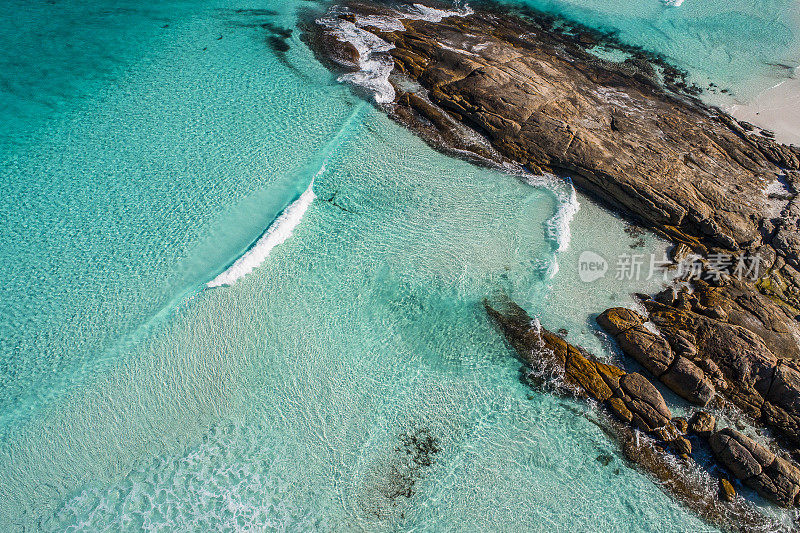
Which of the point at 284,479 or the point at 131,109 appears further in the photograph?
the point at 131,109

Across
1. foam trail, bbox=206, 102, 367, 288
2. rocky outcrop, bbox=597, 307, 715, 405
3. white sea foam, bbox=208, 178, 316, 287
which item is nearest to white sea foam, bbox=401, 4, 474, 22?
foam trail, bbox=206, 102, 367, 288

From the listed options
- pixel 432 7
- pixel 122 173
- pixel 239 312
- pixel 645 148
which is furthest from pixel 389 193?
pixel 432 7

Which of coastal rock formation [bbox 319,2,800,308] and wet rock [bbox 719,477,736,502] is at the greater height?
coastal rock formation [bbox 319,2,800,308]

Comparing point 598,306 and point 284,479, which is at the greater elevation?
point 598,306

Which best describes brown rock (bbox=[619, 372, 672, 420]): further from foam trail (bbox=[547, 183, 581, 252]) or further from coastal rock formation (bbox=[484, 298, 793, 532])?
foam trail (bbox=[547, 183, 581, 252])

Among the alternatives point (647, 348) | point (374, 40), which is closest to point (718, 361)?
point (647, 348)

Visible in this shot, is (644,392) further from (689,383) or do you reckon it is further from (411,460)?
(411,460)

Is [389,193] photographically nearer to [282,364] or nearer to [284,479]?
[282,364]
